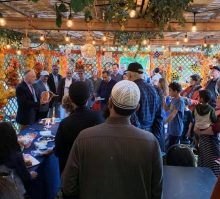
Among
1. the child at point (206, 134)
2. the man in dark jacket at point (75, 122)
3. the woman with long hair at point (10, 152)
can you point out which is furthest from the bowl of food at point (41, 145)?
the child at point (206, 134)

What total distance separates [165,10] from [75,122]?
2.51 m

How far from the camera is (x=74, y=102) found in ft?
6.43

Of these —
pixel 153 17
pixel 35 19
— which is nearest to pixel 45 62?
pixel 35 19

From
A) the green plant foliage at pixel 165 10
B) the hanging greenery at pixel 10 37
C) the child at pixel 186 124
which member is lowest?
the child at pixel 186 124

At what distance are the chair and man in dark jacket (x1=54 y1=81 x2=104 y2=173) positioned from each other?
0.66 meters

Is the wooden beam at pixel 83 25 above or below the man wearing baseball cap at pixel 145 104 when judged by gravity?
above

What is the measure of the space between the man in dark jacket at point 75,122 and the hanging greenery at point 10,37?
5764 millimetres

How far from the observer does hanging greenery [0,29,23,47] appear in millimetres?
7255

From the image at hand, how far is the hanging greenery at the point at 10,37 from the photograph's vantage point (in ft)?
23.8

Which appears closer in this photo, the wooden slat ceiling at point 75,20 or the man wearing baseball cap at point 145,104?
the man wearing baseball cap at point 145,104

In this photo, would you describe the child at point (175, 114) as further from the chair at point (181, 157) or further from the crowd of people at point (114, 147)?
the chair at point (181, 157)

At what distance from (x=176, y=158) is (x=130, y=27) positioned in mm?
3195

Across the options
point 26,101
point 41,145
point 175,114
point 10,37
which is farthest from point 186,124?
point 10,37

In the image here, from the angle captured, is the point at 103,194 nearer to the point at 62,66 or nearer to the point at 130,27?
the point at 130,27
